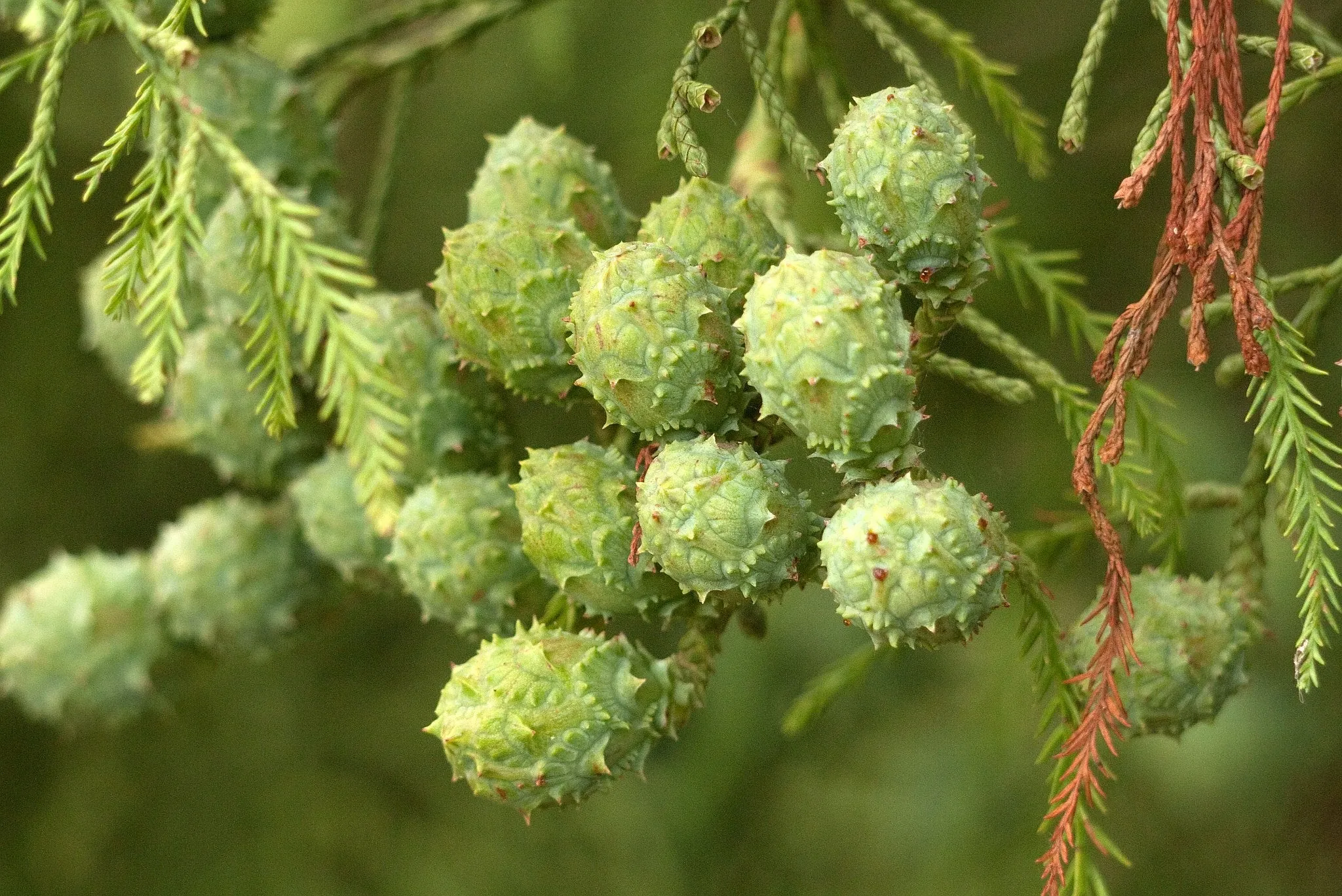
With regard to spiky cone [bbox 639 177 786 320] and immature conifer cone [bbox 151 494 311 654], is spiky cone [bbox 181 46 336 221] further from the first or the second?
spiky cone [bbox 639 177 786 320]

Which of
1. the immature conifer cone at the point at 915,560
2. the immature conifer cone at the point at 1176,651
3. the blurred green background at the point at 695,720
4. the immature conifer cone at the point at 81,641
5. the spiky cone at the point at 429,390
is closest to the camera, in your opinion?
the immature conifer cone at the point at 915,560

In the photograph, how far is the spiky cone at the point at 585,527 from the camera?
1228 millimetres

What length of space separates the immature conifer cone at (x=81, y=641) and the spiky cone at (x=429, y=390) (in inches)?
31.0

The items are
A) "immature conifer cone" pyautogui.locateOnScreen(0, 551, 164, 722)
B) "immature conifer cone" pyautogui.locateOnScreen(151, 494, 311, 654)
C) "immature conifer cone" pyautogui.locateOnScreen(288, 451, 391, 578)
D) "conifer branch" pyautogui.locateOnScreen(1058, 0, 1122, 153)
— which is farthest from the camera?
"immature conifer cone" pyautogui.locateOnScreen(0, 551, 164, 722)

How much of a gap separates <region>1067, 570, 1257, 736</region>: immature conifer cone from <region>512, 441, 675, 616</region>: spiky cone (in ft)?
1.57

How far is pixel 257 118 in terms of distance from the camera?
1694 millimetres

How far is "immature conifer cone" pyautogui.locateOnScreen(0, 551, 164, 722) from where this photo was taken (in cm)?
204

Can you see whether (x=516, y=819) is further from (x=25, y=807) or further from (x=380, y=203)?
(x=380, y=203)

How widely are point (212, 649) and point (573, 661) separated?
3.67 ft

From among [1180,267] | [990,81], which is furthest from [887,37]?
[1180,267]

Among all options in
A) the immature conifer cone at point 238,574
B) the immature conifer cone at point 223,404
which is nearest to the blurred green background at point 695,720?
the immature conifer cone at point 238,574

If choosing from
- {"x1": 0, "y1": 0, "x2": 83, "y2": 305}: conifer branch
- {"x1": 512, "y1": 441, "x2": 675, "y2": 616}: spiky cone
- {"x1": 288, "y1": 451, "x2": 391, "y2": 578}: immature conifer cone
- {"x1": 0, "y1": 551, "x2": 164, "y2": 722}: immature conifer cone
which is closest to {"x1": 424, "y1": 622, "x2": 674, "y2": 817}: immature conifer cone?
{"x1": 512, "y1": 441, "x2": 675, "y2": 616}: spiky cone

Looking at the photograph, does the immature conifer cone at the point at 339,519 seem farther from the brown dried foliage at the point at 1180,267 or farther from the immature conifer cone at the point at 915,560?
the brown dried foliage at the point at 1180,267

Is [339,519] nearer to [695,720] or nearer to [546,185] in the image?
[546,185]
